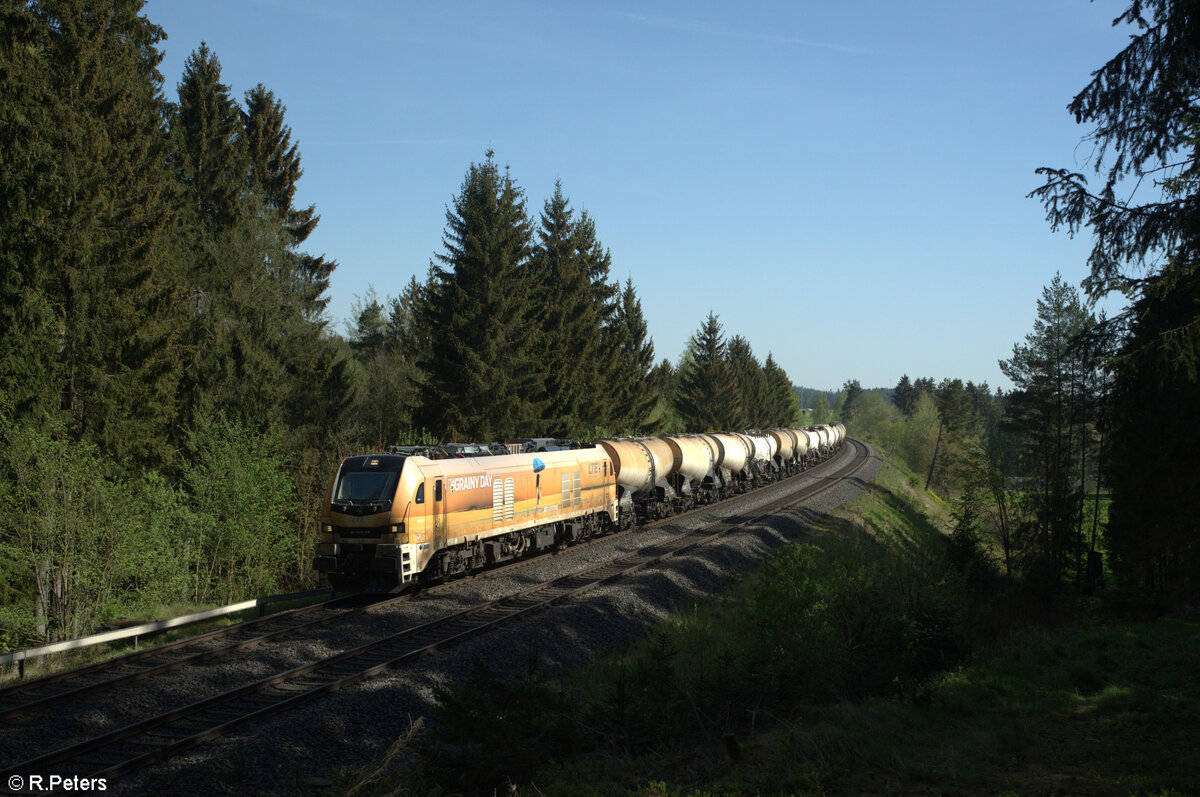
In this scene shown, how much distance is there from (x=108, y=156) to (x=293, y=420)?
42.1 ft

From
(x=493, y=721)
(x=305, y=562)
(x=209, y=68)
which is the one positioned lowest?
(x=305, y=562)

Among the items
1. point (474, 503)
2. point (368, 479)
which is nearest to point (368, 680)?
point (368, 479)

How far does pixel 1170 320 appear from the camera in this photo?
1313cm

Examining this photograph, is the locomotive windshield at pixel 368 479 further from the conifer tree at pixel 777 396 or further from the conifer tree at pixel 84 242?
the conifer tree at pixel 777 396

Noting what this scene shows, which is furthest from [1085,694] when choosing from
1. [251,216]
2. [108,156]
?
[251,216]

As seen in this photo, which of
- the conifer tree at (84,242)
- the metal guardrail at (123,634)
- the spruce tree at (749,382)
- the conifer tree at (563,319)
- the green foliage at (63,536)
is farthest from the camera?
the spruce tree at (749,382)

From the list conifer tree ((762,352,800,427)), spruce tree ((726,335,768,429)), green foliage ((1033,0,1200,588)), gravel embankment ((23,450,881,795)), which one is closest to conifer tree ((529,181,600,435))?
gravel embankment ((23,450,881,795))

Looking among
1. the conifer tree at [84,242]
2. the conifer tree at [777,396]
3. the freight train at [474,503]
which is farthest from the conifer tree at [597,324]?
the conifer tree at [777,396]

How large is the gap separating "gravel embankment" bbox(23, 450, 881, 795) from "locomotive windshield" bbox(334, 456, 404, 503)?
8.26ft

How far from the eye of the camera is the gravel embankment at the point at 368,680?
8.48 metres

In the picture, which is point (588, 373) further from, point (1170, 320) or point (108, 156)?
point (1170, 320)

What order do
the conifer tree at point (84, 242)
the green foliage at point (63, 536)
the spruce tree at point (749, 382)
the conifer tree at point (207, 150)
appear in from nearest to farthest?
the green foliage at point (63, 536), the conifer tree at point (84, 242), the conifer tree at point (207, 150), the spruce tree at point (749, 382)

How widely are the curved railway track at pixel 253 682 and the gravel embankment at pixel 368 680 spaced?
0.78 ft

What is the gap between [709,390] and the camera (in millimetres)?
73688
